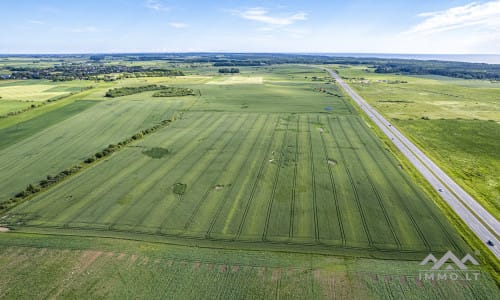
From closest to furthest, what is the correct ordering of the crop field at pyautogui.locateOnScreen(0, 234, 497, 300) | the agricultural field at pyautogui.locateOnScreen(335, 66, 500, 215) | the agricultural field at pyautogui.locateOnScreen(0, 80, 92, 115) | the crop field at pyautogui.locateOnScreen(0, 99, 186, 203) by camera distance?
the crop field at pyautogui.locateOnScreen(0, 234, 497, 300)
the agricultural field at pyautogui.locateOnScreen(335, 66, 500, 215)
the crop field at pyautogui.locateOnScreen(0, 99, 186, 203)
the agricultural field at pyautogui.locateOnScreen(0, 80, 92, 115)

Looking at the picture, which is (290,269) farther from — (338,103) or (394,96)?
(394,96)

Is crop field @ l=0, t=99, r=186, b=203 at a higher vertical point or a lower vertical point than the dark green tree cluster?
lower

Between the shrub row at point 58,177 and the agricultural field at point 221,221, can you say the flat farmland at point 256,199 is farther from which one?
the shrub row at point 58,177

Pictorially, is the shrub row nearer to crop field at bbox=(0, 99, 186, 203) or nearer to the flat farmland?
the flat farmland

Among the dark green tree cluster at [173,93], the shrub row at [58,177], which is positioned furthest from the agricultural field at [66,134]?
the dark green tree cluster at [173,93]

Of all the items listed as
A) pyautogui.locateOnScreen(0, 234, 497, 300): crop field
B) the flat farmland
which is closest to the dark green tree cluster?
the flat farmland

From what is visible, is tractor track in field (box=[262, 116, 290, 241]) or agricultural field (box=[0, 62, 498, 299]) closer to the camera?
agricultural field (box=[0, 62, 498, 299])

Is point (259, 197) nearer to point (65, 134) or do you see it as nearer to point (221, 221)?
point (221, 221)
